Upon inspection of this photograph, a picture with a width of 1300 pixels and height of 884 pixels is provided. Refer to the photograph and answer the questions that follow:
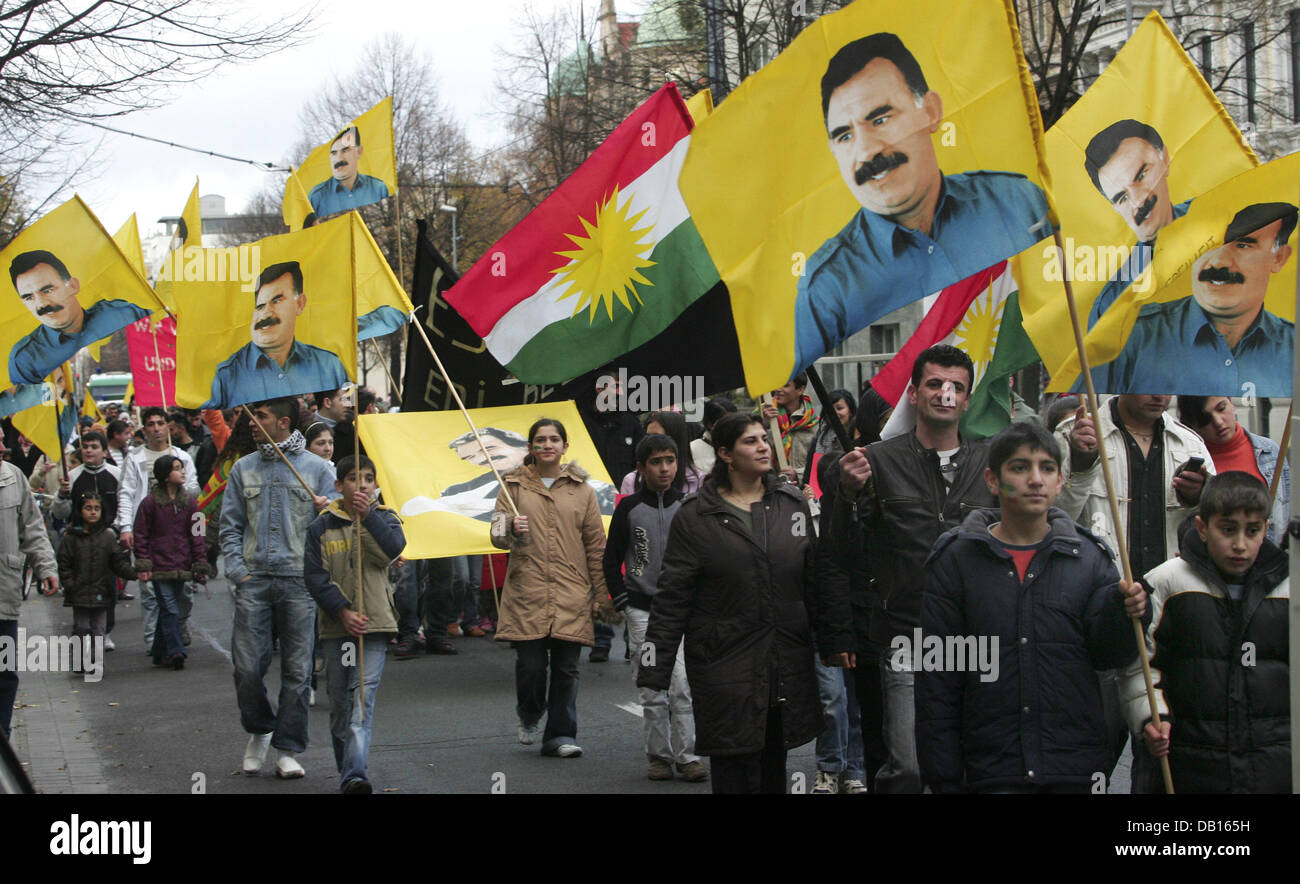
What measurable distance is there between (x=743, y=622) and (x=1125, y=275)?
232 cm

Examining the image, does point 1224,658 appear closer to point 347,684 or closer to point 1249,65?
point 347,684

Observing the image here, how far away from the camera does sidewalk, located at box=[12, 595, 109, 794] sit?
8.22m

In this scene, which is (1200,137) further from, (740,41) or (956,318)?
(740,41)

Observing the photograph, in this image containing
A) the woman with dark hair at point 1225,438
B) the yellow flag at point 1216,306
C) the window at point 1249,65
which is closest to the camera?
the yellow flag at point 1216,306

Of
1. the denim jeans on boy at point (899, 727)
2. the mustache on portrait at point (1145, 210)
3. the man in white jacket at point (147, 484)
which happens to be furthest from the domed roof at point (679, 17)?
the denim jeans on boy at point (899, 727)

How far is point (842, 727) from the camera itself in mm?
7547

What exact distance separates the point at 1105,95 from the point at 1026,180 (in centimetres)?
189

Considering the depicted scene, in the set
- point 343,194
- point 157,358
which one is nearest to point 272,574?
point 343,194

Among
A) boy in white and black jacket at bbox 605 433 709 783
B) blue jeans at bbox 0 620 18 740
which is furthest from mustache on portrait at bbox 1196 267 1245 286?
blue jeans at bbox 0 620 18 740

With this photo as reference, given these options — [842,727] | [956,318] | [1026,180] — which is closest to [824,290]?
Answer: [1026,180]

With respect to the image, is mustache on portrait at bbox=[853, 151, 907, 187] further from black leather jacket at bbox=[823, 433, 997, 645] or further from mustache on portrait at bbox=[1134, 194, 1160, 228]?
mustache on portrait at bbox=[1134, 194, 1160, 228]

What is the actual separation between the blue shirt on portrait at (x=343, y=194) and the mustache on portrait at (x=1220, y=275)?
11.0 meters

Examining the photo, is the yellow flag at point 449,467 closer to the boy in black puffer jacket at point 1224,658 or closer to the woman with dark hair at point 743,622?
the woman with dark hair at point 743,622

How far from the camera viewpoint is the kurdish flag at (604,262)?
6.93m
